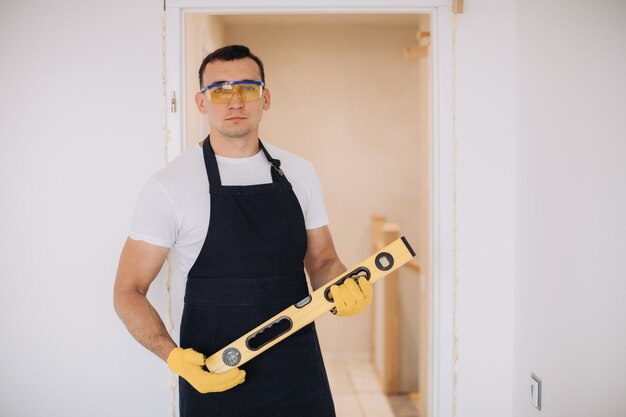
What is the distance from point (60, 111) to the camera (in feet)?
6.31

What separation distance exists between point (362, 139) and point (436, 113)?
115 cm

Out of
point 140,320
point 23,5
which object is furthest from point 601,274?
point 23,5

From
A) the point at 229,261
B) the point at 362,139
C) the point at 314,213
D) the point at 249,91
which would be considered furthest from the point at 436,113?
the point at 362,139

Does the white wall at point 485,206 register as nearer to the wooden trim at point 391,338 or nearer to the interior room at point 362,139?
the interior room at point 362,139

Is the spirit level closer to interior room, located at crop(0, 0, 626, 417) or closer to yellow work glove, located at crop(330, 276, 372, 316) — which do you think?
yellow work glove, located at crop(330, 276, 372, 316)

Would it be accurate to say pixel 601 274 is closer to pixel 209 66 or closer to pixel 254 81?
pixel 254 81

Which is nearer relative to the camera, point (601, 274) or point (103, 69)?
point (601, 274)

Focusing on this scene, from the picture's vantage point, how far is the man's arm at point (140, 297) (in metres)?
1.51

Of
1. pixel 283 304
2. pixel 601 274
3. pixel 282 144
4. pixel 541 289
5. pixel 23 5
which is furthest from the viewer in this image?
pixel 282 144

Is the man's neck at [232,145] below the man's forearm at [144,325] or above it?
above

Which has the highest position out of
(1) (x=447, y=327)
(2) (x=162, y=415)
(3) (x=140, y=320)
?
(3) (x=140, y=320)

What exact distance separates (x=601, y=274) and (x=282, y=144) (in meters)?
1.71

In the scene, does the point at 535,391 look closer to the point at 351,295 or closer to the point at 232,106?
the point at 351,295

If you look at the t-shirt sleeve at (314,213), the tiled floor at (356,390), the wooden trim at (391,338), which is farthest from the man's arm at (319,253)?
the wooden trim at (391,338)
